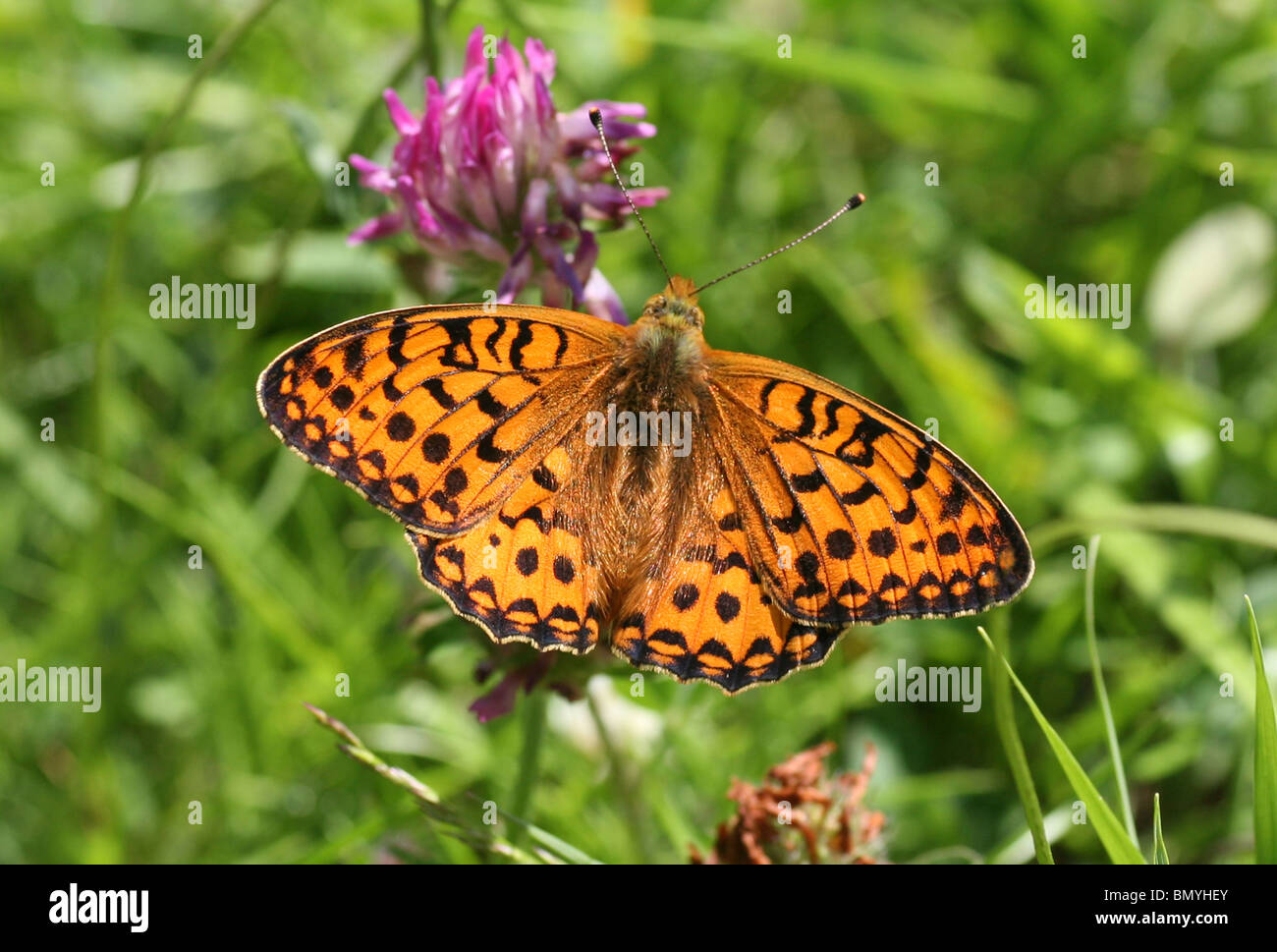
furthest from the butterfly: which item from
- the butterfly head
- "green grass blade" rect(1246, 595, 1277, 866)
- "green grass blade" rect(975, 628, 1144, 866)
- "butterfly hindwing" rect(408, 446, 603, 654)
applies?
"green grass blade" rect(1246, 595, 1277, 866)

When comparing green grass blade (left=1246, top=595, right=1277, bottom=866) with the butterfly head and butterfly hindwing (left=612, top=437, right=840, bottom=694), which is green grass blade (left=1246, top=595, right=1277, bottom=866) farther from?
the butterfly head

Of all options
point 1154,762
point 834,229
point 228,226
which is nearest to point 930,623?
point 1154,762

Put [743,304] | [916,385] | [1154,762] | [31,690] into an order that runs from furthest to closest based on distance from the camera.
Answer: [743,304]
[916,385]
[31,690]
[1154,762]

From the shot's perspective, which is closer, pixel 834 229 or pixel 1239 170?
pixel 1239 170

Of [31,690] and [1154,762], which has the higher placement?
[31,690]

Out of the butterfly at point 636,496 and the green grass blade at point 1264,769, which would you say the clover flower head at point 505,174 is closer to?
the butterfly at point 636,496

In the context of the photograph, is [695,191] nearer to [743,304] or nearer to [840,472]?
[743,304]

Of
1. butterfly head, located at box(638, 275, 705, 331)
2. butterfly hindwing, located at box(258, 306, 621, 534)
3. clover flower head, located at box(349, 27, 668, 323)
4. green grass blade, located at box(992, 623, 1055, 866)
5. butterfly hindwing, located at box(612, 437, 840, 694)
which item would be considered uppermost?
clover flower head, located at box(349, 27, 668, 323)

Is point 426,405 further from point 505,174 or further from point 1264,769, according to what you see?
point 1264,769
